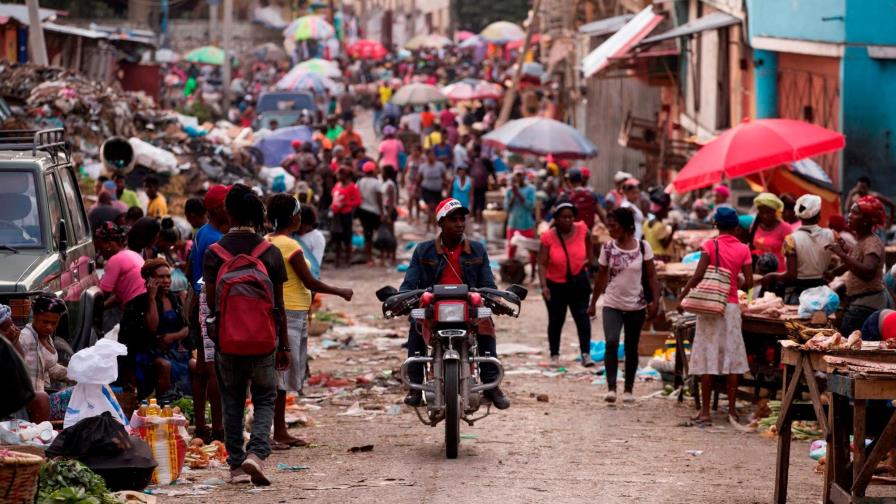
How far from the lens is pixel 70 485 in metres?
7.33

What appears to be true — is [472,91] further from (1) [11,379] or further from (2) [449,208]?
(1) [11,379]

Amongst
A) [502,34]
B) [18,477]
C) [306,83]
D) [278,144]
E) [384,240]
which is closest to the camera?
[18,477]

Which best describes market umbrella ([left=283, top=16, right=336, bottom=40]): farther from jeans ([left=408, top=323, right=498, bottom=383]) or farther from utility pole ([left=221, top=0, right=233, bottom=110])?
jeans ([left=408, top=323, right=498, bottom=383])

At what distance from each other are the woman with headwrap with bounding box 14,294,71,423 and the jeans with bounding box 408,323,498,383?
2193mm

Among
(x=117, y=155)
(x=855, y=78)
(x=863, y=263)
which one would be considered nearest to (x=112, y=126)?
(x=117, y=155)

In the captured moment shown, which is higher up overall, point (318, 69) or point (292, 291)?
point (318, 69)

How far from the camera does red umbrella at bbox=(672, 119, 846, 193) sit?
14633mm

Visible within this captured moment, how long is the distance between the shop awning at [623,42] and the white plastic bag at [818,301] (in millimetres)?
13440

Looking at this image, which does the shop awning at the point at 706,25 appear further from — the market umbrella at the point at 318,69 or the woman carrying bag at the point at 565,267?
the market umbrella at the point at 318,69

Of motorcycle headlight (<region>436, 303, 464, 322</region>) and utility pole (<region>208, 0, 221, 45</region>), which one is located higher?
utility pole (<region>208, 0, 221, 45</region>)

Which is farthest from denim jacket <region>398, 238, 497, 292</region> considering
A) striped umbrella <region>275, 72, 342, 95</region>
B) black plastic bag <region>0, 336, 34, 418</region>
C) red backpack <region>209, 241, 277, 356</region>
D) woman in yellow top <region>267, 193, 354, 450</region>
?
striped umbrella <region>275, 72, 342, 95</region>

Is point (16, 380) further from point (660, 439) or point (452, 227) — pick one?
point (660, 439)

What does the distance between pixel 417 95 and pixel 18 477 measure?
115 feet

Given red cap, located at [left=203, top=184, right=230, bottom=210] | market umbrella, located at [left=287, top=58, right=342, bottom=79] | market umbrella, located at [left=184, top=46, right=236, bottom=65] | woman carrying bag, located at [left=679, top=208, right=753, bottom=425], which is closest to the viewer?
red cap, located at [left=203, top=184, right=230, bottom=210]
